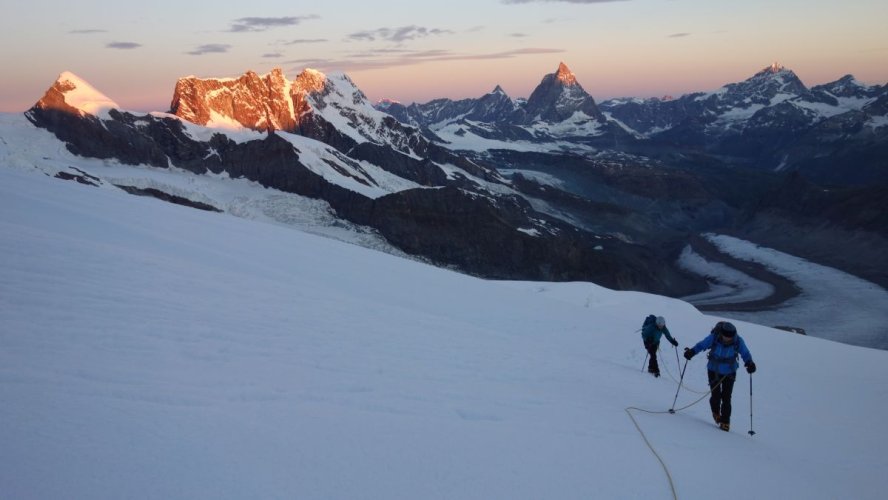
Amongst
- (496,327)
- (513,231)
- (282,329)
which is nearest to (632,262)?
(513,231)

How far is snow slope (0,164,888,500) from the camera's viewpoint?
17.3ft

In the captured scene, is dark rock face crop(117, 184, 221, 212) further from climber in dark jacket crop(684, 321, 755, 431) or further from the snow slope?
climber in dark jacket crop(684, 321, 755, 431)

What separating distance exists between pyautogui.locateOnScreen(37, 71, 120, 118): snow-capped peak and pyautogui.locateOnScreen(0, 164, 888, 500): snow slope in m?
92.5

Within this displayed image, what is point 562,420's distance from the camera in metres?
8.27

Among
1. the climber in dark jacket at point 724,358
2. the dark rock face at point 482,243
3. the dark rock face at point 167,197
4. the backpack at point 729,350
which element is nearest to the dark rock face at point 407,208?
the dark rock face at point 482,243

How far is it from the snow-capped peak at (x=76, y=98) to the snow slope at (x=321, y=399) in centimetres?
9252

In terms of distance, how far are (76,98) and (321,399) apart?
110 metres

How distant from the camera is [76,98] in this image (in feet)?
318

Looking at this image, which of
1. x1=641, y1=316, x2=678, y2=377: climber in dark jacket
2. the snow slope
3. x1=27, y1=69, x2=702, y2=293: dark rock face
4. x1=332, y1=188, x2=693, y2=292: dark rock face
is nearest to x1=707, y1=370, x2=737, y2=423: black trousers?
the snow slope

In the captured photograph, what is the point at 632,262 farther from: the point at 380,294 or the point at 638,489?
the point at 638,489

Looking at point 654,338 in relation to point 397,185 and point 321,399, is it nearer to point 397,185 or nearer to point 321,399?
point 321,399

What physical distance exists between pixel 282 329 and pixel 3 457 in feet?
18.2

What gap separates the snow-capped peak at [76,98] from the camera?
308ft

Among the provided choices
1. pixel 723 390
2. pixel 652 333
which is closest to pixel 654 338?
pixel 652 333
